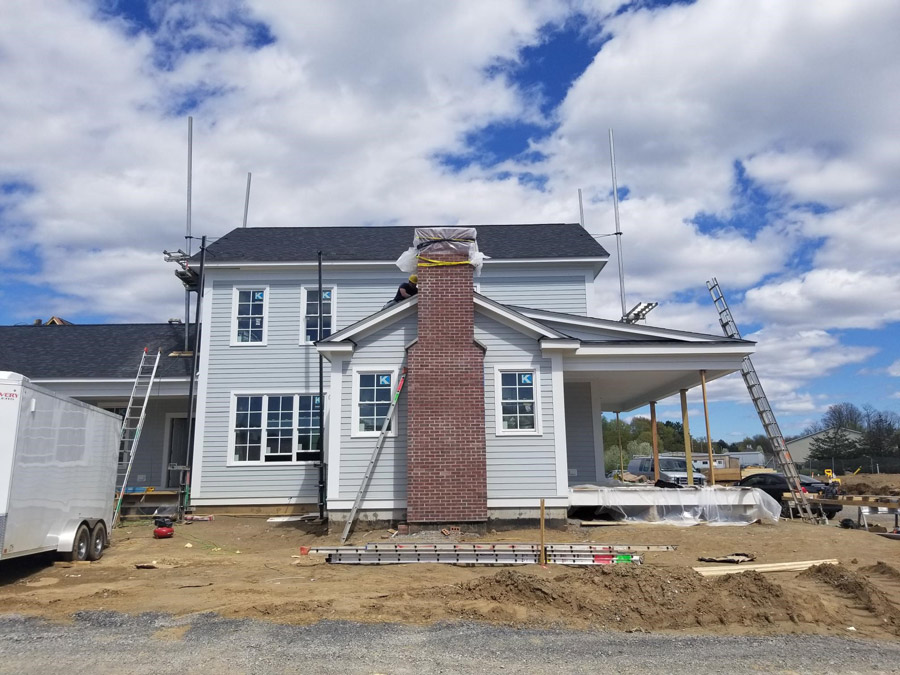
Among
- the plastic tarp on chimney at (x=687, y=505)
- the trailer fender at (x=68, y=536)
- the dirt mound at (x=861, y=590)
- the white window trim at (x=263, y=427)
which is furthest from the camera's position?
the white window trim at (x=263, y=427)

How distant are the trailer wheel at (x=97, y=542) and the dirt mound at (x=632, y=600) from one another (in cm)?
649

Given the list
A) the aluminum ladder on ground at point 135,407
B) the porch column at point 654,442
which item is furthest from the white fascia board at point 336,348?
the porch column at point 654,442

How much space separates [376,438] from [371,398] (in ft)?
2.64

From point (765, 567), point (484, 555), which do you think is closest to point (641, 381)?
point (765, 567)

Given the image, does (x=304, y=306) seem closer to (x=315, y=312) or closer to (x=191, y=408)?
(x=315, y=312)

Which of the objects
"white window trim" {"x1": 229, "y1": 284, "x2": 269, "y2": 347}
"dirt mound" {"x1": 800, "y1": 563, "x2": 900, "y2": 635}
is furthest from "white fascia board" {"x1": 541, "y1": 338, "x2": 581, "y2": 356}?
"white window trim" {"x1": 229, "y1": 284, "x2": 269, "y2": 347}

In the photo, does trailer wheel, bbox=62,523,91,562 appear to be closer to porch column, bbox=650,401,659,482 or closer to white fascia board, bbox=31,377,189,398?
white fascia board, bbox=31,377,189,398

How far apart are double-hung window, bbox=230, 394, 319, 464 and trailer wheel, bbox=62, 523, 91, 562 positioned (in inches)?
256

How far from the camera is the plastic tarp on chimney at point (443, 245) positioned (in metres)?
13.5

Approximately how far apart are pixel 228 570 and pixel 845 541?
34.7ft

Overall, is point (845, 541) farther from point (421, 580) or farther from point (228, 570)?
point (228, 570)

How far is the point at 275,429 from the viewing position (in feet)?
57.8

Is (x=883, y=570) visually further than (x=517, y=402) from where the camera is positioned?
No

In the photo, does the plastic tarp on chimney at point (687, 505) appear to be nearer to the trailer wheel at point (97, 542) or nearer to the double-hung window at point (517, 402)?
the double-hung window at point (517, 402)
